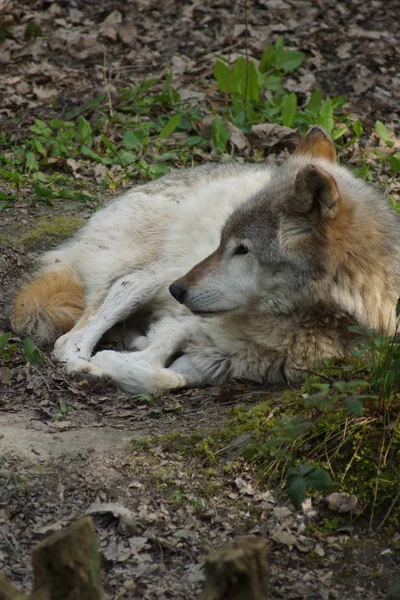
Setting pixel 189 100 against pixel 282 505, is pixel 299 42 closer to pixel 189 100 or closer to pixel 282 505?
pixel 189 100

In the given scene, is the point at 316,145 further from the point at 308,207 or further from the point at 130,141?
the point at 130,141

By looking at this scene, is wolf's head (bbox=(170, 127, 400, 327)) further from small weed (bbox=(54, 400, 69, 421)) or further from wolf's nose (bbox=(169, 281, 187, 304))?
small weed (bbox=(54, 400, 69, 421))

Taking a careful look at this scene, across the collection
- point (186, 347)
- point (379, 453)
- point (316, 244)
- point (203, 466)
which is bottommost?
point (186, 347)

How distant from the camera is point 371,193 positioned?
16.0ft

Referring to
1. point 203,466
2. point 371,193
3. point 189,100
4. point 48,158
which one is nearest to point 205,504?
point 203,466

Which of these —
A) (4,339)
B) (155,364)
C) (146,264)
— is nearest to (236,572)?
(155,364)

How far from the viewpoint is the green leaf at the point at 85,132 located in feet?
25.5

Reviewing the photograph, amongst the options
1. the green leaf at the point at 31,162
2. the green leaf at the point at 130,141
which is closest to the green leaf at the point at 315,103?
the green leaf at the point at 130,141

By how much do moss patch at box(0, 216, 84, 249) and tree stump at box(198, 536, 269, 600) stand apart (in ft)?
15.2

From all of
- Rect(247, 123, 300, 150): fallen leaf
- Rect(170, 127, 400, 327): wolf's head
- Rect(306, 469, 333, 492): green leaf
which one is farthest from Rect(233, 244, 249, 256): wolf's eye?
Rect(247, 123, 300, 150): fallen leaf

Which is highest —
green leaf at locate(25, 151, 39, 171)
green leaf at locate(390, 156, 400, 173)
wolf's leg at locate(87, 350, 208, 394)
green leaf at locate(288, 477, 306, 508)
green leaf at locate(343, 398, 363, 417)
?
green leaf at locate(343, 398, 363, 417)

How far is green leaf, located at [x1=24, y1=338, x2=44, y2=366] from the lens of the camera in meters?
4.93

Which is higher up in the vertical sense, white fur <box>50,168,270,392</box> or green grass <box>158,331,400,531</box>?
green grass <box>158,331,400,531</box>

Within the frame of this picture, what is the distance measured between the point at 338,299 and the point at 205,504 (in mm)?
1467
